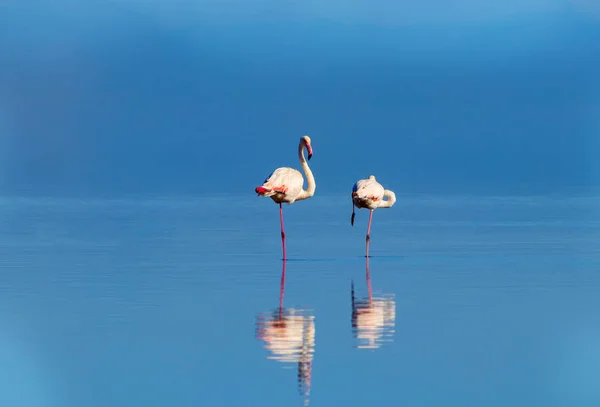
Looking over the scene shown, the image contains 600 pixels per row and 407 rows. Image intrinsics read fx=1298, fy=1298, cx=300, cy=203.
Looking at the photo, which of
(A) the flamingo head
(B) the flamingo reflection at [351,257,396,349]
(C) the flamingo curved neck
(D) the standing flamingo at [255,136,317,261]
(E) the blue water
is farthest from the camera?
(A) the flamingo head

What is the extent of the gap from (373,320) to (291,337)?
3.57ft

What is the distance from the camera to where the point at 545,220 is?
2698 centimetres

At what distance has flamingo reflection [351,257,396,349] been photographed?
9.84 m

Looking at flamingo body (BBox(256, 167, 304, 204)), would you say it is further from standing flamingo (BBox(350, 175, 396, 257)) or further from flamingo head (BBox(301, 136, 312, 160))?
standing flamingo (BBox(350, 175, 396, 257))

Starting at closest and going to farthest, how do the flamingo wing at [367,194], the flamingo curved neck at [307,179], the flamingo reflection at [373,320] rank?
the flamingo reflection at [373,320] → the flamingo wing at [367,194] → the flamingo curved neck at [307,179]

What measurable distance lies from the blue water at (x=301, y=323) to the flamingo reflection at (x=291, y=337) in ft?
0.07

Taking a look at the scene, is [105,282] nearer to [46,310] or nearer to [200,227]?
[46,310]

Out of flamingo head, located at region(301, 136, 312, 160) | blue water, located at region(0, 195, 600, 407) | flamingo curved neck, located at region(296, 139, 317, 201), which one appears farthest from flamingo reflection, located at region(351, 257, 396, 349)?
flamingo head, located at region(301, 136, 312, 160)

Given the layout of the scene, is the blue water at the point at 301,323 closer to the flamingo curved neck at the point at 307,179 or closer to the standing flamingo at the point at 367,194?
the standing flamingo at the point at 367,194

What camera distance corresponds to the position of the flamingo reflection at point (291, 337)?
8730 mm

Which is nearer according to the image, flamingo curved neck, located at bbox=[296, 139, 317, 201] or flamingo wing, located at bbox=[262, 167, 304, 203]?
flamingo wing, located at bbox=[262, 167, 304, 203]

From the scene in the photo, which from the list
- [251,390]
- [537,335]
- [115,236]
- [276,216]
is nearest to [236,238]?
[115,236]

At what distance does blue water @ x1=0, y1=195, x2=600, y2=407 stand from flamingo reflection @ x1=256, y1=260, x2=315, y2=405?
20 millimetres

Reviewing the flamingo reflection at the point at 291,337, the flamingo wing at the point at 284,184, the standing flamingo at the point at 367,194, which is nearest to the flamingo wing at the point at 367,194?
the standing flamingo at the point at 367,194
